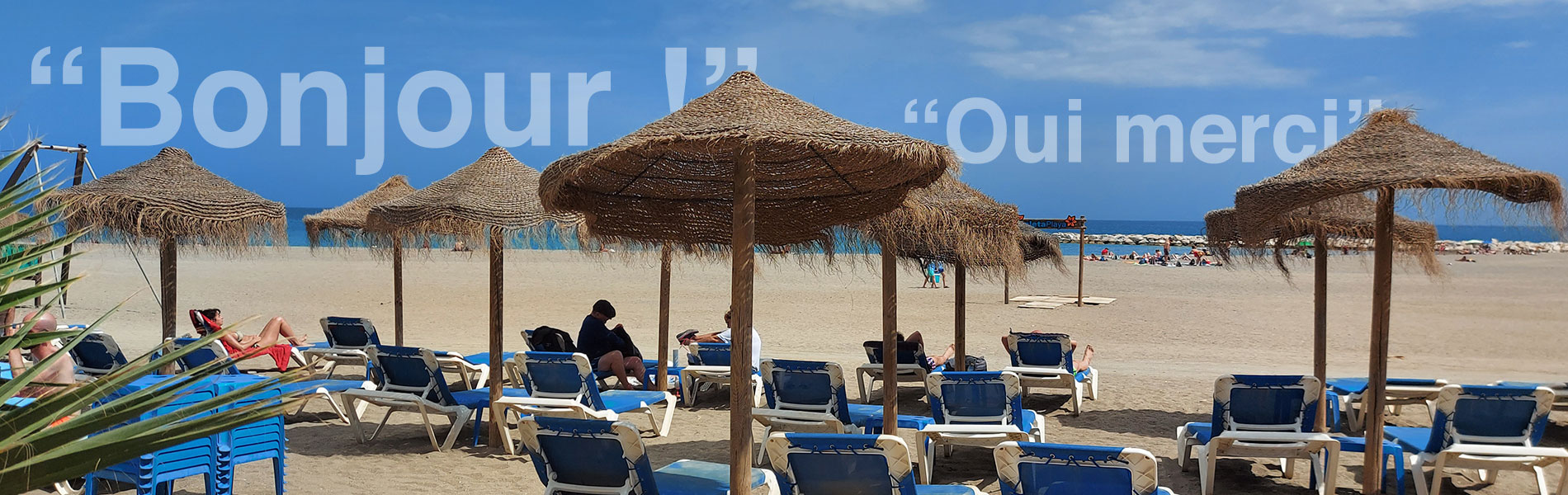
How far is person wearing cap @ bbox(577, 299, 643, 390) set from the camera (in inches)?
355

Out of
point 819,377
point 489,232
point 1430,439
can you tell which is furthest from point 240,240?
point 1430,439

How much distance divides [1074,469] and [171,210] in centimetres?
690

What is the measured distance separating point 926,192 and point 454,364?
476 centimetres

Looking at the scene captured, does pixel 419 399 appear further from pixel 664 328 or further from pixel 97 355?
pixel 97 355

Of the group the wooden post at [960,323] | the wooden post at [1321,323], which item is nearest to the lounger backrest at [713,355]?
the wooden post at [960,323]

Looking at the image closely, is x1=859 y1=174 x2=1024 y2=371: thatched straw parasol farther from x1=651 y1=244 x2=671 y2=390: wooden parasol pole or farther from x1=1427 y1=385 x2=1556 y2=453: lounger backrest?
x1=1427 y1=385 x2=1556 y2=453: lounger backrest

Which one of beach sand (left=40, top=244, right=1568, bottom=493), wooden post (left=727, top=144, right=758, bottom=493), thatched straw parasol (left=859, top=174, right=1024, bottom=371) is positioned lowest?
beach sand (left=40, top=244, right=1568, bottom=493)

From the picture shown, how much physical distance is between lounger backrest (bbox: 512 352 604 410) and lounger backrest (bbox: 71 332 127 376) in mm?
3360

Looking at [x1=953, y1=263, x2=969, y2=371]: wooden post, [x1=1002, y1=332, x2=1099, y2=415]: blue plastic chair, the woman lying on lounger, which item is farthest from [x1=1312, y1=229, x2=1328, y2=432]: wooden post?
the woman lying on lounger

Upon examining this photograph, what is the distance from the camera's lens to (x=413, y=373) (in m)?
7.14

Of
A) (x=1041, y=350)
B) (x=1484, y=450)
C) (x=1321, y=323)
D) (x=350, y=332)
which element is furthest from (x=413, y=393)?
(x=1321, y=323)

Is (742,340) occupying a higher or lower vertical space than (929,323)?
higher

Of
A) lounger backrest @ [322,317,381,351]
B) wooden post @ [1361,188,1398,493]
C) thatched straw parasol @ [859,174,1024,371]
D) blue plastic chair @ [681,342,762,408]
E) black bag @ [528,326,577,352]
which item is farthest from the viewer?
lounger backrest @ [322,317,381,351]

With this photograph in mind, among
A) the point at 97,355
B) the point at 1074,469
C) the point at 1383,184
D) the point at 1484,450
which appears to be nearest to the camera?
the point at 1074,469
